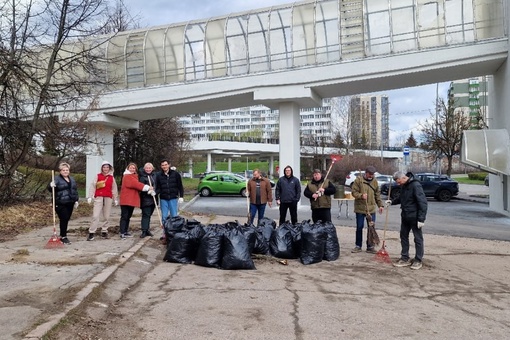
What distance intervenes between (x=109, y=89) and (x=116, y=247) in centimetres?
1323

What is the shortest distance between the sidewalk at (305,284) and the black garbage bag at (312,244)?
0.19m

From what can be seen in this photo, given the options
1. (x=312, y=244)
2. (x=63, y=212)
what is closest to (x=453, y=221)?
(x=312, y=244)

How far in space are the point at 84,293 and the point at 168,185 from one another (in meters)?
4.70

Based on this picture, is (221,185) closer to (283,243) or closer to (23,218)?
(23,218)

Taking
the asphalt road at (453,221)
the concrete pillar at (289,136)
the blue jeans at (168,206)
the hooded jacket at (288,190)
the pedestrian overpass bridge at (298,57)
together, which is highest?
the pedestrian overpass bridge at (298,57)

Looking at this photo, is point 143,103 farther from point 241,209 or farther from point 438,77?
point 438,77

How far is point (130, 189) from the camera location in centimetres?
929

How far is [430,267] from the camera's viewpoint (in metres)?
7.68

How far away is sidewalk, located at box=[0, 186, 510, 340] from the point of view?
4.60 metres

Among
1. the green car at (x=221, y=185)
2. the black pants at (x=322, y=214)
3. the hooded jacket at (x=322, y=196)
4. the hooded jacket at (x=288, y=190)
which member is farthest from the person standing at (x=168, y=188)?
the green car at (x=221, y=185)

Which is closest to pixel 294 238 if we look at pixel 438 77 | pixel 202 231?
pixel 202 231

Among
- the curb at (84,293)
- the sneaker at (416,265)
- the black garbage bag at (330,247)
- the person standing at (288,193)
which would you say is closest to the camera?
the curb at (84,293)

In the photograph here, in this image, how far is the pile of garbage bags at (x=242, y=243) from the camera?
7.15 metres

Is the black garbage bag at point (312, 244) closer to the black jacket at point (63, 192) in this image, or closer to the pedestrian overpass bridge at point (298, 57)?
the black jacket at point (63, 192)
